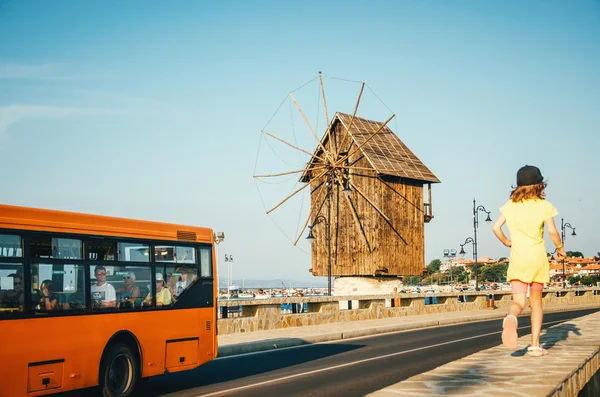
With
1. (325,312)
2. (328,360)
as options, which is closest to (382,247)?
(325,312)

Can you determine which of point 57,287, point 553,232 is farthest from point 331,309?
point 553,232

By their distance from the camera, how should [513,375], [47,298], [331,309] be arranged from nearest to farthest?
[513,375] → [47,298] → [331,309]

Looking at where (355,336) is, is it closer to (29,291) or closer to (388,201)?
(29,291)

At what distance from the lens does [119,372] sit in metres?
11.6

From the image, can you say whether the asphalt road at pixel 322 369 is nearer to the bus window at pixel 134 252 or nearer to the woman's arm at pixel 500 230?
the bus window at pixel 134 252

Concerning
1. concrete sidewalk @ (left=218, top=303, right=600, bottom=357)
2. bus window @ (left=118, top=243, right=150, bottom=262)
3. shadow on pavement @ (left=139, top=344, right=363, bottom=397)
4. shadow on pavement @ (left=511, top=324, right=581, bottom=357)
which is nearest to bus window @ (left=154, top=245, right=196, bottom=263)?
bus window @ (left=118, top=243, right=150, bottom=262)

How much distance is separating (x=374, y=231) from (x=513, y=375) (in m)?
40.8

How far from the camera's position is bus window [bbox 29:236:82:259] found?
10.1 meters

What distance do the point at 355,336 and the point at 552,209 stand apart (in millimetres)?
17134

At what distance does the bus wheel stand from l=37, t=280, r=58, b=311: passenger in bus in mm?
1405

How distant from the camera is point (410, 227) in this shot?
166ft

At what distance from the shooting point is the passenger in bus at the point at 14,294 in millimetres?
9539

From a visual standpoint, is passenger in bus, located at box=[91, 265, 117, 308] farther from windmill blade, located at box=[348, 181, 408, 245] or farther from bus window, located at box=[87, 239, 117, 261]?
windmill blade, located at box=[348, 181, 408, 245]

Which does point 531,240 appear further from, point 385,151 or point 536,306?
point 385,151
